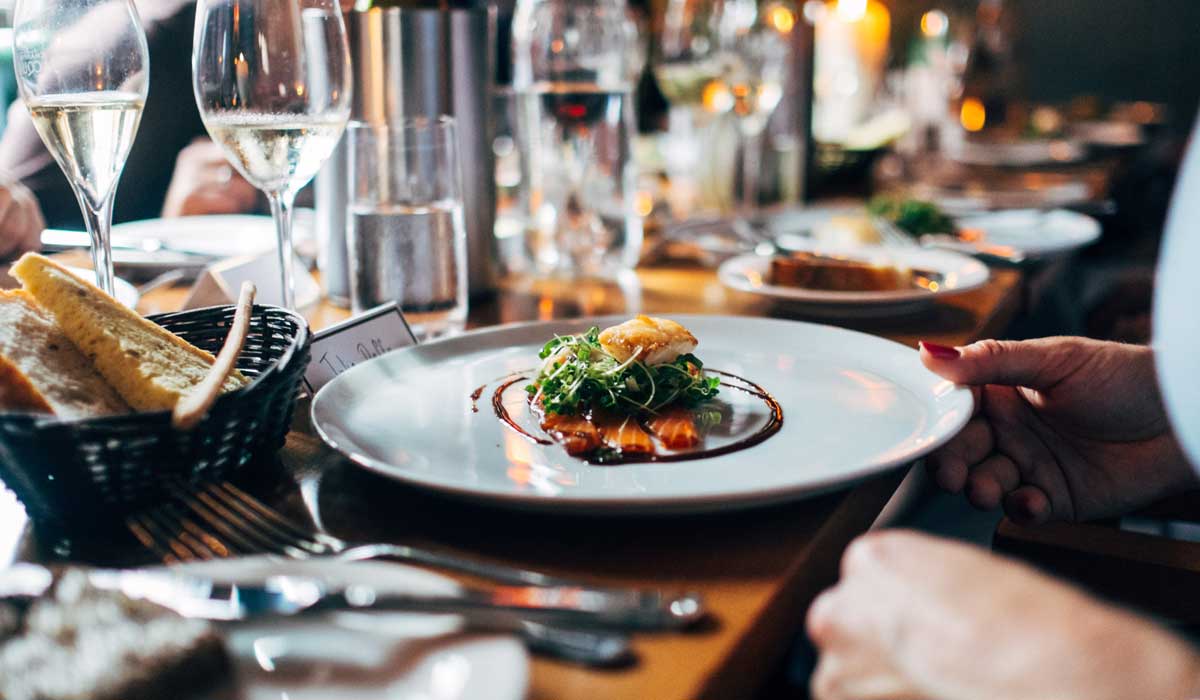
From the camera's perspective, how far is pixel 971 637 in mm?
438

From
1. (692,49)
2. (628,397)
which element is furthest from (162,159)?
(628,397)

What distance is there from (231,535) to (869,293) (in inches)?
33.4

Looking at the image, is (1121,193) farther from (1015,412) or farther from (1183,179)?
(1183,179)

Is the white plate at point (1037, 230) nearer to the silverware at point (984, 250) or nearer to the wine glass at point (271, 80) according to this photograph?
the silverware at point (984, 250)

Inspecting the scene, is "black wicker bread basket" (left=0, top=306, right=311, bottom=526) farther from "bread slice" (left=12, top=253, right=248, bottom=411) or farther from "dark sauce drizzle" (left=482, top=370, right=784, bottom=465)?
"dark sauce drizzle" (left=482, top=370, right=784, bottom=465)

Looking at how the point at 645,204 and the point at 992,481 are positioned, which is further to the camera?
the point at 645,204

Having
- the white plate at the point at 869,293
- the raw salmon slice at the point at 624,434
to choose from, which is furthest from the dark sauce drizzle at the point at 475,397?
the white plate at the point at 869,293

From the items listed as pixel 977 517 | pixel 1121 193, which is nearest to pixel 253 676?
pixel 977 517

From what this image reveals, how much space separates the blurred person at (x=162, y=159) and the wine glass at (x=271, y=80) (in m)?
1.14

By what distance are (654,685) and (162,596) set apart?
0.23m

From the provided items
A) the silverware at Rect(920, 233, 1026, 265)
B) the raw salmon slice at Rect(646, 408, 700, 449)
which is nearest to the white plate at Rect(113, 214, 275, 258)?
the raw salmon slice at Rect(646, 408, 700, 449)

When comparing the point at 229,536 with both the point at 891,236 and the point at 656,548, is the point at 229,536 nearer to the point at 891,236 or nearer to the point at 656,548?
the point at 656,548

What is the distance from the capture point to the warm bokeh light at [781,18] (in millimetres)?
2146

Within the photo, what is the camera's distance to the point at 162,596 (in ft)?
1.51
